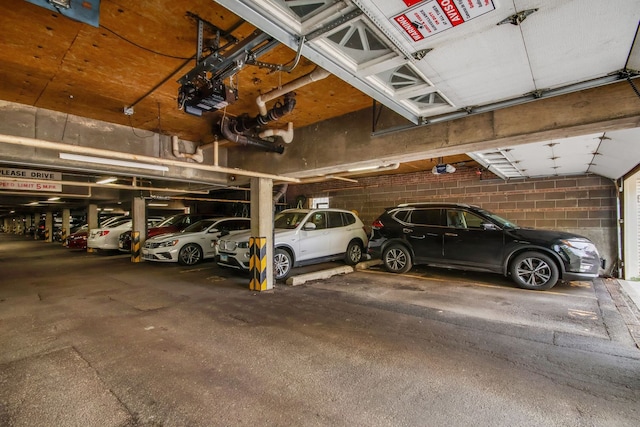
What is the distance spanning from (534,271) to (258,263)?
18.5ft

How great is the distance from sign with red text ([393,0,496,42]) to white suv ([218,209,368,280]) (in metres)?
5.29

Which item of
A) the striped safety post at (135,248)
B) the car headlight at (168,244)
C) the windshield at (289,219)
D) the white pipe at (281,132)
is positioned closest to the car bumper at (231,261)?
the windshield at (289,219)

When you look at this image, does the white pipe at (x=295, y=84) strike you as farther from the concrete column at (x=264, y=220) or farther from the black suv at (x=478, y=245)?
the black suv at (x=478, y=245)

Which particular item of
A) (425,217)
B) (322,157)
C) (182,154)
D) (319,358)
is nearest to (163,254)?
(182,154)

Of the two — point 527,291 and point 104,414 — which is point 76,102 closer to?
point 104,414

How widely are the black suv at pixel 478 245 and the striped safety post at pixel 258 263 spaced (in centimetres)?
325

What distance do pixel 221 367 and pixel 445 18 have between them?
357cm

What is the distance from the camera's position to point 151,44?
302 cm

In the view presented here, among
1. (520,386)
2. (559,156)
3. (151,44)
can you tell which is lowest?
(520,386)

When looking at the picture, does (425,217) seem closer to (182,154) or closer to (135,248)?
(182,154)

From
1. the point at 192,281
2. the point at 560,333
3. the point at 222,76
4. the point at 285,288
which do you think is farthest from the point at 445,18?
the point at 192,281

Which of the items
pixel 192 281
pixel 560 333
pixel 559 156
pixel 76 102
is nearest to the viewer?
pixel 560 333

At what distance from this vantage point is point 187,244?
9047 millimetres

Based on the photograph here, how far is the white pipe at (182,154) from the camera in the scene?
6.30 meters
